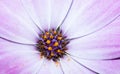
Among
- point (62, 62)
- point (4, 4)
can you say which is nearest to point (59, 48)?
point (62, 62)

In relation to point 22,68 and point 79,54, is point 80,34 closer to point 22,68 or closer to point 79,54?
point 79,54

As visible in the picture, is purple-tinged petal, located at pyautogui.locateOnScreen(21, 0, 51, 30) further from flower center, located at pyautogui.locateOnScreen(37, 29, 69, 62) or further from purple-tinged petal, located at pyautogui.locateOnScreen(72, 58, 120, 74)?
purple-tinged petal, located at pyautogui.locateOnScreen(72, 58, 120, 74)

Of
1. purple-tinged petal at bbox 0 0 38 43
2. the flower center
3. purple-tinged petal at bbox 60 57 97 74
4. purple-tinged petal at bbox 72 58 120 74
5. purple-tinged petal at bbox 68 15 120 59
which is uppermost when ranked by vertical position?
purple-tinged petal at bbox 0 0 38 43

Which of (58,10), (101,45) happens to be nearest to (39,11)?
(58,10)

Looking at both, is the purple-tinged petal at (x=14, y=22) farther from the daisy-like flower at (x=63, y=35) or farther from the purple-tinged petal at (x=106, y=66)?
the purple-tinged petal at (x=106, y=66)

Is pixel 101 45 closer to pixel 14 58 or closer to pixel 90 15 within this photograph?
pixel 90 15

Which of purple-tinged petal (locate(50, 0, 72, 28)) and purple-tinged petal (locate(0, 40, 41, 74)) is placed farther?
purple-tinged petal (locate(50, 0, 72, 28))

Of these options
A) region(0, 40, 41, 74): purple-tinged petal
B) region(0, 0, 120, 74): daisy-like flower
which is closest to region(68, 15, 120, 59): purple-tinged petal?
region(0, 0, 120, 74): daisy-like flower
